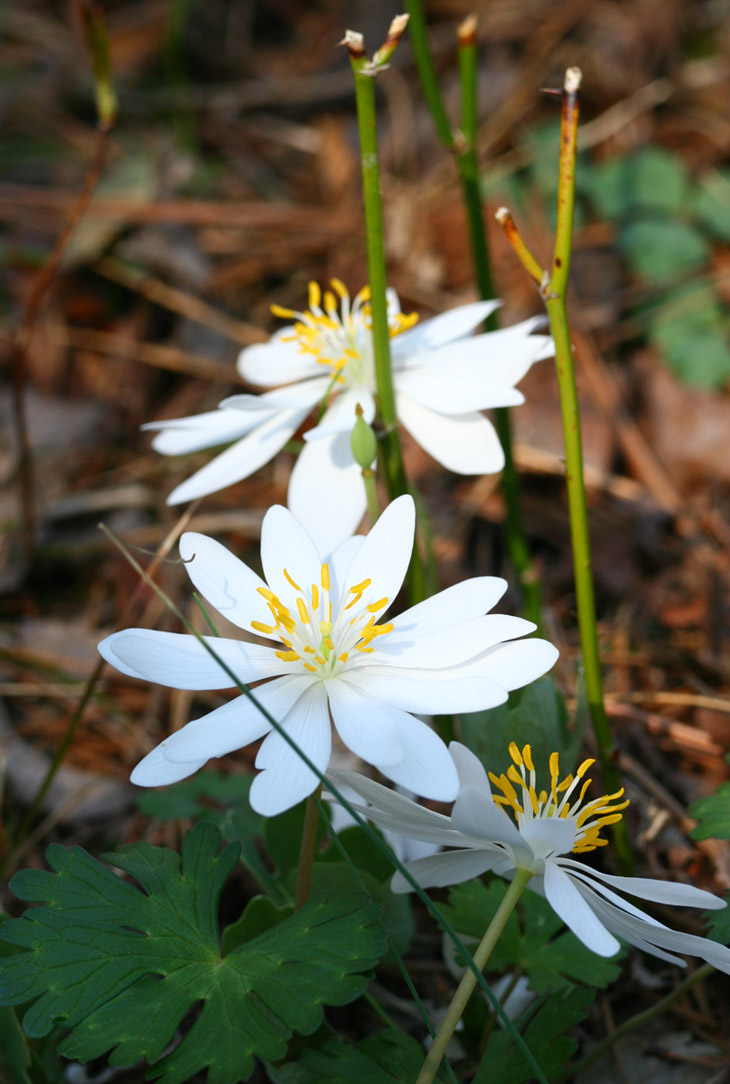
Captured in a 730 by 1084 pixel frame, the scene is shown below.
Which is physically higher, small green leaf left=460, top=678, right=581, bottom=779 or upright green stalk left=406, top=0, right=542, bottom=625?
upright green stalk left=406, top=0, right=542, bottom=625

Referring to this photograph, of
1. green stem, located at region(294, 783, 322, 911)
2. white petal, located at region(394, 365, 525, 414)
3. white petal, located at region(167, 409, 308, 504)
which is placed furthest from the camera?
white petal, located at region(167, 409, 308, 504)

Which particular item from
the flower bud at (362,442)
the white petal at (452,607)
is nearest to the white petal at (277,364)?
the flower bud at (362,442)

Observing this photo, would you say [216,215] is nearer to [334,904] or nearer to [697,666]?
[697,666]

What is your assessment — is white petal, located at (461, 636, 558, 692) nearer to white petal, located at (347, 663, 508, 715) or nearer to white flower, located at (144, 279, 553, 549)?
white petal, located at (347, 663, 508, 715)

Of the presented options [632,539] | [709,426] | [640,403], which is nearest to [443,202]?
[640,403]

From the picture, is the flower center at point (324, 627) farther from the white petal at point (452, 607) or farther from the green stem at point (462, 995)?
the green stem at point (462, 995)

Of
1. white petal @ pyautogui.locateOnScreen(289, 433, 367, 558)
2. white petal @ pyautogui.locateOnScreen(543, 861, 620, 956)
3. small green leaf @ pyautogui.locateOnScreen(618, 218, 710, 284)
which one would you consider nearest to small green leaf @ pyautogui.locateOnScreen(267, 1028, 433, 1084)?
white petal @ pyautogui.locateOnScreen(543, 861, 620, 956)
